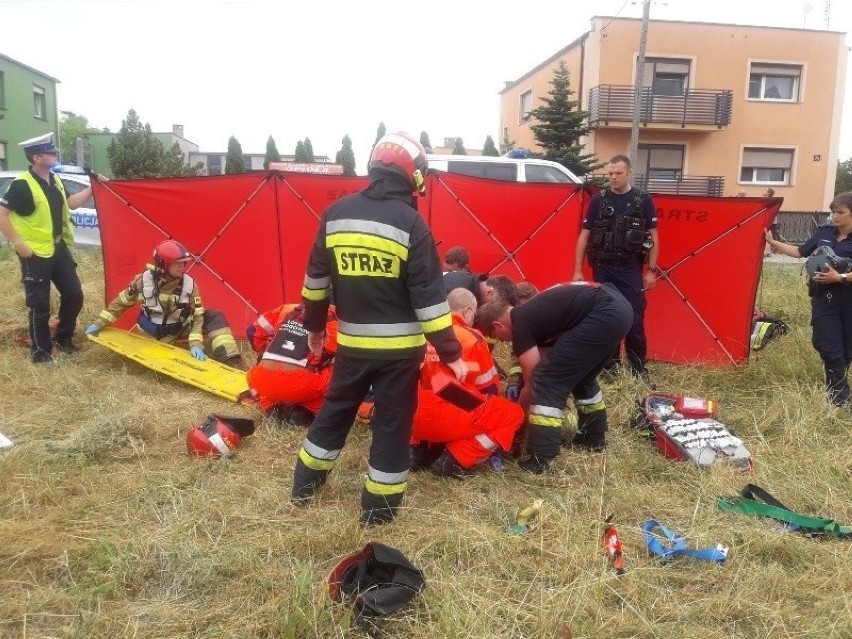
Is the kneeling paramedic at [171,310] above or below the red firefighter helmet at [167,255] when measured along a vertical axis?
below

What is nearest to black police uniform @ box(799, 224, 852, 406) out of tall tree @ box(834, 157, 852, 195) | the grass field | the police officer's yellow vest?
the grass field

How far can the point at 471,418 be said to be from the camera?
3367 millimetres

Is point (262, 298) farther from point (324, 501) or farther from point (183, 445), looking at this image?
point (324, 501)

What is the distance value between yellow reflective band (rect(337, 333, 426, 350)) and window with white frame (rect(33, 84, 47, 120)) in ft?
104

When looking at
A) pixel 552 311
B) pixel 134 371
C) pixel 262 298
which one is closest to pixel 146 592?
pixel 552 311

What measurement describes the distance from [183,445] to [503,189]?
11.9 ft

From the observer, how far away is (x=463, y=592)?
2.38m

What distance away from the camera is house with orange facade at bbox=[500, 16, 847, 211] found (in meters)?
22.2

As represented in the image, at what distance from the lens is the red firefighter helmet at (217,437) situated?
363 cm

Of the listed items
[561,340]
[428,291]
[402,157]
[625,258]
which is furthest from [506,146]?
[428,291]

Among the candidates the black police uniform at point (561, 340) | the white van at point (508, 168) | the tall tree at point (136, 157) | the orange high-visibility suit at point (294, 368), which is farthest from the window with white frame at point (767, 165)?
the orange high-visibility suit at point (294, 368)

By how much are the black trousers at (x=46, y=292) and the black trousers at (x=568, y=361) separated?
13.2ft

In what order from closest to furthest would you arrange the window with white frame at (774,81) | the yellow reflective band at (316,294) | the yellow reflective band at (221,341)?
the yellow reflective band at (316,294) < the yellow reflective band at (221,341) < the window with white frame at (774,81)

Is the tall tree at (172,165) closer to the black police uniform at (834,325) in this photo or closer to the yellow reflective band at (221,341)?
the yellow reflective band at (221,341)
